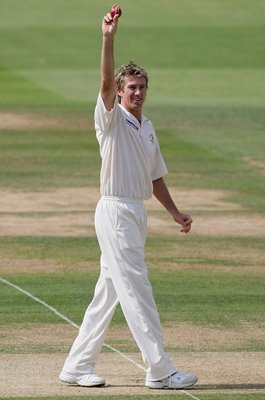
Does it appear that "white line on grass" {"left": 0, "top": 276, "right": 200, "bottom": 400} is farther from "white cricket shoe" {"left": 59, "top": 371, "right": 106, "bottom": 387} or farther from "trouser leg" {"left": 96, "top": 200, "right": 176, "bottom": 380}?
"white cricket shoe" {"left": 59, "top": 371, "right": 106, "bottom": 387}

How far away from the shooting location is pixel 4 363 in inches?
456

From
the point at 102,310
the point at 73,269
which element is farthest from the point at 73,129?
the point at 102,310

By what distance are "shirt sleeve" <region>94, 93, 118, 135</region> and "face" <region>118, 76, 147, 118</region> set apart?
20 cm

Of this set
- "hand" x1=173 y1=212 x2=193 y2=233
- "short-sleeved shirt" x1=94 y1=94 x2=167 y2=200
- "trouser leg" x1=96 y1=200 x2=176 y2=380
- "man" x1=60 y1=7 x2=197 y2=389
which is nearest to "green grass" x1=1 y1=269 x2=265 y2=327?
"hand" x1=173 y1=212 x2=193 y2=233

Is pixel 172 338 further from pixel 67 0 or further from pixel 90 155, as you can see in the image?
pixel 67 0

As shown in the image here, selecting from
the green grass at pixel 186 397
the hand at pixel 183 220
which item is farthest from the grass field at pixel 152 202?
the hand at pixel 183 220

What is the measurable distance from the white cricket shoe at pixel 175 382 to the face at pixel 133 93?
6.34 feet

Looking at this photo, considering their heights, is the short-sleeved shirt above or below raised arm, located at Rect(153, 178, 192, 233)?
above

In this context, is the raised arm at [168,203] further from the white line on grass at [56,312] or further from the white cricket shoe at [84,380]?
the white cricket shoe at [84,380]

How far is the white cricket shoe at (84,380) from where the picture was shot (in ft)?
35.4

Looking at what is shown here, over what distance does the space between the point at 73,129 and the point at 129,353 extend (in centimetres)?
1660

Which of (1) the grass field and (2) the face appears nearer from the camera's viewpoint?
(2) the face

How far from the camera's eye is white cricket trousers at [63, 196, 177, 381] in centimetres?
1056

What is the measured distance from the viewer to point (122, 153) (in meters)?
10.7
